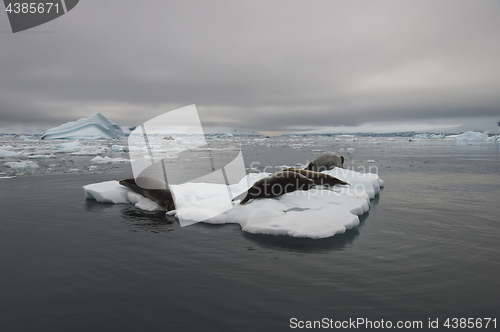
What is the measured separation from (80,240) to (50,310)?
215cm

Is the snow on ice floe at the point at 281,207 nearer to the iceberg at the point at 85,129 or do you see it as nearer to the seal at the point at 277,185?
the seal at the point at 277,185

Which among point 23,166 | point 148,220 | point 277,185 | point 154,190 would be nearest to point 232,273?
point 148,220

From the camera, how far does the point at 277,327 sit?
2.62 metres

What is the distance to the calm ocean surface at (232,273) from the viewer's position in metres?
2.81

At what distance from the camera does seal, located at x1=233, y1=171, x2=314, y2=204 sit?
6852 mm

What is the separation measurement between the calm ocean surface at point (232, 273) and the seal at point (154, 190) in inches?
23.8

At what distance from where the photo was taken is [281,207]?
6285mm

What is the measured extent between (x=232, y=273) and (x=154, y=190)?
4.35 meters

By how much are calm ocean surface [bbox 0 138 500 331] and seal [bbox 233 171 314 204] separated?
141cm

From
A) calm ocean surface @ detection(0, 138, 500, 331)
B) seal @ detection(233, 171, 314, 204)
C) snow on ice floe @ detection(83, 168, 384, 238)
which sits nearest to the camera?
calm ocean surface @ detection(0, 138, 500, 331)

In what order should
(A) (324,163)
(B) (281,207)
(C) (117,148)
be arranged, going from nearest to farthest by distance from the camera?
(B) (281,207) → (A) (324,163) → (C) (117,148)
